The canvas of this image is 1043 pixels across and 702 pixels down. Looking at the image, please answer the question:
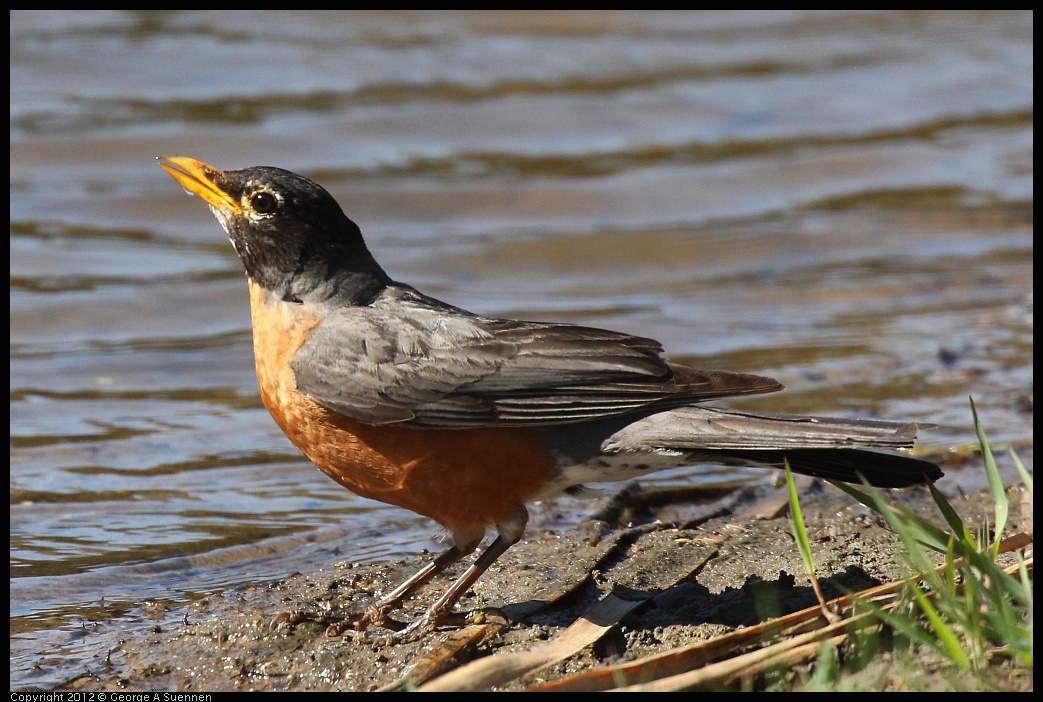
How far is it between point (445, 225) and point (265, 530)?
6.02 m

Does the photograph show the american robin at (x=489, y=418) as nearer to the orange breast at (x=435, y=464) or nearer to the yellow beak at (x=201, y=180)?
the orange breast at (x=435, y=464)

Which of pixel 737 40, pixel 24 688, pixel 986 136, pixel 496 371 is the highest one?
pixel 737 40

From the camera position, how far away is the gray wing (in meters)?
4.52

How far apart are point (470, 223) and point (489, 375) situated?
6.93 metres

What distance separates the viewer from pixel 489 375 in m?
4.71

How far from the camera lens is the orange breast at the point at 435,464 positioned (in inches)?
184

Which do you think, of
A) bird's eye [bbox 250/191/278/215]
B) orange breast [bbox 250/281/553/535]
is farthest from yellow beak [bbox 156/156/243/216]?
orange breast [bbox 250/281/553/535]

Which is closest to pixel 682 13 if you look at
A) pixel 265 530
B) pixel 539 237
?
pixel 539 237

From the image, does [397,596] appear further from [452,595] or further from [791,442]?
[791,442]

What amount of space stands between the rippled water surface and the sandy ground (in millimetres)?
314

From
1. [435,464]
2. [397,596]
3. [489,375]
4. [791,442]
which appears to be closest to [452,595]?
[397,596]
